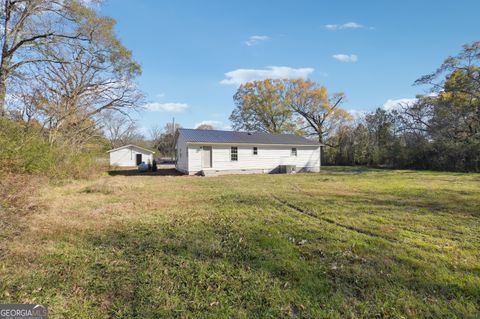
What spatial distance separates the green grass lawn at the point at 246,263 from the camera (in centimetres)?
236

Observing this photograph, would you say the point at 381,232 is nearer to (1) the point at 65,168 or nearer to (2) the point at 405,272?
(2) the point at 405,272

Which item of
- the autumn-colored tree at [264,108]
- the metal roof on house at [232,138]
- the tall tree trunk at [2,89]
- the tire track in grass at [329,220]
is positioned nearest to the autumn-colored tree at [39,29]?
the tall tree trunk at [2,89]

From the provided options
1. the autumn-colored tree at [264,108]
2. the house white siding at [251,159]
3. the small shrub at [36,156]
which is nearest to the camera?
the small shrub at [36,156]

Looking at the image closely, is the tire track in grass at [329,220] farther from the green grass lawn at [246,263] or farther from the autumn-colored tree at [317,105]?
the autumn-colored tree at [317,105]

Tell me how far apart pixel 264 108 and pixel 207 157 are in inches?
677

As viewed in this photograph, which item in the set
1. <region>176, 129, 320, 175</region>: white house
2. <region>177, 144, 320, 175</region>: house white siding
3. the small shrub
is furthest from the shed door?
the small shrub

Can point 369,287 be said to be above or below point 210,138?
below

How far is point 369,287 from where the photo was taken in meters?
2.67

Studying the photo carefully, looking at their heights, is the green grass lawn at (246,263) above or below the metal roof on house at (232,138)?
below

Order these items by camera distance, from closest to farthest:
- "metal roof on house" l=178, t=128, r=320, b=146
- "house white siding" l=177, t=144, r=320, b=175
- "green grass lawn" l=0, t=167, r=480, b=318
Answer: "green grass lawn" l=0, t=167, r=480, b=318, "house white siding" l=177, t=144, r=320, b=175, "metal roof on house" l=178, t=128, r=320, b=146

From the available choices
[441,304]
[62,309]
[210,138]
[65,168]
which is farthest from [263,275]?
[210,138]

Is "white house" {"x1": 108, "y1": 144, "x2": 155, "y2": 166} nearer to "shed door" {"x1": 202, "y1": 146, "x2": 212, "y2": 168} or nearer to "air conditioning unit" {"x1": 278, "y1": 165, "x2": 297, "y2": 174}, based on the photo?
"shed door" {"x1": 202, "y1": 146, "x2": 212, "y2": 168}

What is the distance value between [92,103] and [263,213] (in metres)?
15.4

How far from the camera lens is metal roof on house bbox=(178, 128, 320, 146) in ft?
51.8
